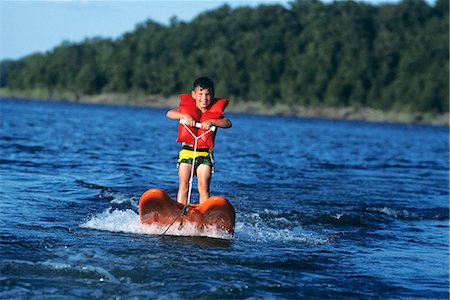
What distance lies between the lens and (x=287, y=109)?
409 ft

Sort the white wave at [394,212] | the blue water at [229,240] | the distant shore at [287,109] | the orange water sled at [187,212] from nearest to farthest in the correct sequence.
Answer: the blue water at [229,240] → the orange water sled at [187,212] → the white wave at [394,212] → the distant shore at [287,109]

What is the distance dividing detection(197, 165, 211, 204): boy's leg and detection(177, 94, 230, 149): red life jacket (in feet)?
0.91

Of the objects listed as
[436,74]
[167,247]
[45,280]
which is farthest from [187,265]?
[436,74]

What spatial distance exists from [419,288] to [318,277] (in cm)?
97

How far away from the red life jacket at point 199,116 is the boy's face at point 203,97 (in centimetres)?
7

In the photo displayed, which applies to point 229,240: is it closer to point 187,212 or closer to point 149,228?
point 187,212

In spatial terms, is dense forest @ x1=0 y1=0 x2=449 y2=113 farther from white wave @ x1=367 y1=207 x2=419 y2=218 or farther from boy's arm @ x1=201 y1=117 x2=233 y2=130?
boy's arm @ x1=201 y1=117 x2=233 y2=130

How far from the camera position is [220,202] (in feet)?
30.2

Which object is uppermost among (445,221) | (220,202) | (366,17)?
(366,17)

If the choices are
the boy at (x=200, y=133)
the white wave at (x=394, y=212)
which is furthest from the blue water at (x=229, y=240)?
the boy at (x=200, y=133)

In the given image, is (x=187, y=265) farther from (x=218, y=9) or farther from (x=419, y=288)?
(x=218, y=9)

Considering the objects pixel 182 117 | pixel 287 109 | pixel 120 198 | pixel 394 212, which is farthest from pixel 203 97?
Result: pixel 287 109

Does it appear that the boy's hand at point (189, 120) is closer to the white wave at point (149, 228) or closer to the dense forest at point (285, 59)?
the white wave at point (149, 228)

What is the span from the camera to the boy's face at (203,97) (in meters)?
9.82
